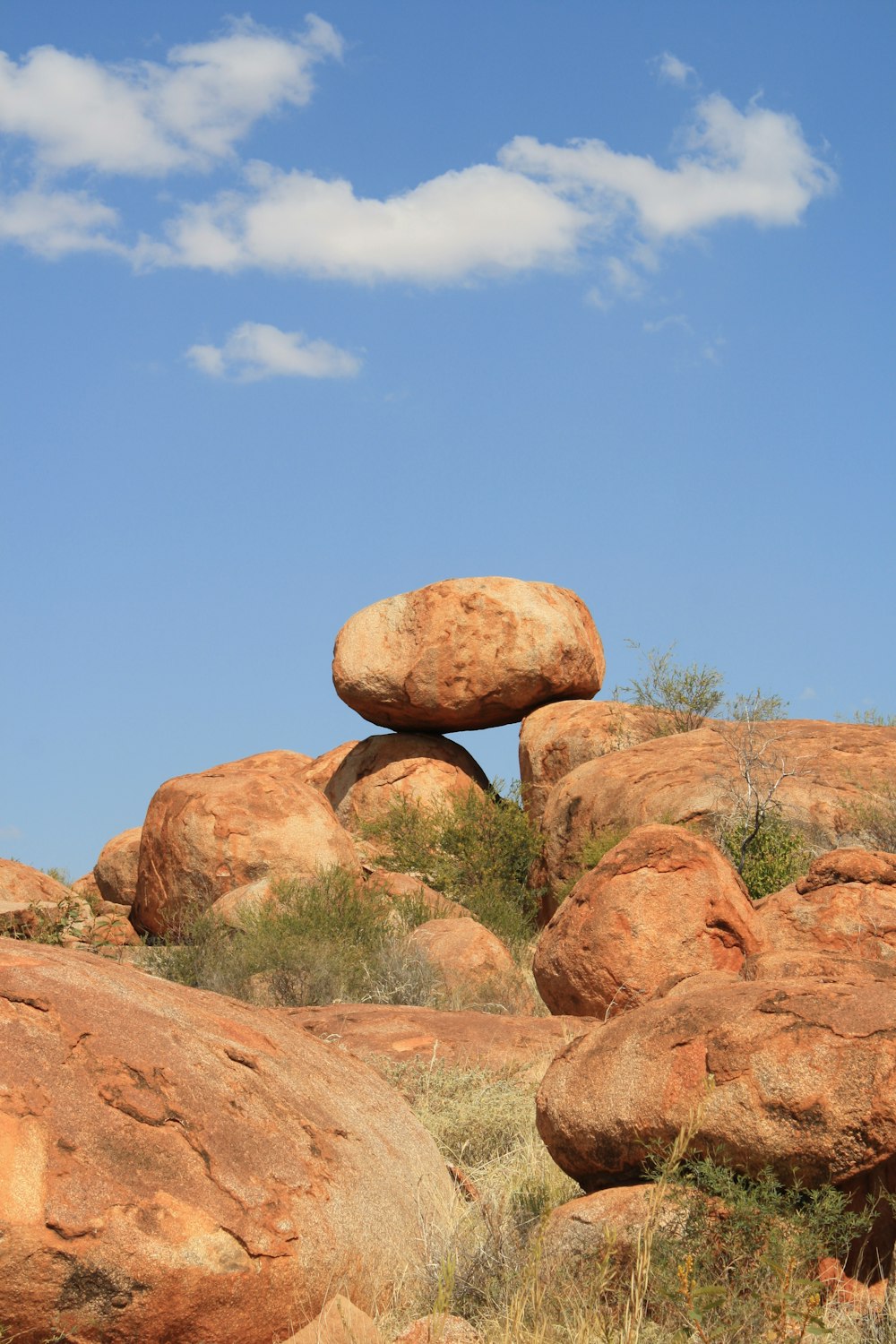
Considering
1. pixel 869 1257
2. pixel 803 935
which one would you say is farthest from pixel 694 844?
pixel 869 1257

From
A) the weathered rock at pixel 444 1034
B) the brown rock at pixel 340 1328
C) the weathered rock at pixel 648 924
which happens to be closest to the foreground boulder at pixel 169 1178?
the brown rock at pixel 340 1328

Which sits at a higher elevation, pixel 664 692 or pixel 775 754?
pixel 664 692

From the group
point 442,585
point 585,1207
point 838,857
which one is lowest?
point 585,1207

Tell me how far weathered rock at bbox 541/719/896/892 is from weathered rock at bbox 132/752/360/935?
8.05 feet

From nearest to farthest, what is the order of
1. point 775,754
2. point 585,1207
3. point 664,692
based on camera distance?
point 585,1207, point 775,754, point 664,692

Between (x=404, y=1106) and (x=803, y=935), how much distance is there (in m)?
4.43

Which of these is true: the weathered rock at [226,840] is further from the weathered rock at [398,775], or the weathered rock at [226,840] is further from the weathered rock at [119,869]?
the weathered rock at [398,775]

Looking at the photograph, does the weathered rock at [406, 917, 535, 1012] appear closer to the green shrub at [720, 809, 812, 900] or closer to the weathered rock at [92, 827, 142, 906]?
the green shrub at [720, 809, 812, 900]

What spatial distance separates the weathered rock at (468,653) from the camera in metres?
19.3

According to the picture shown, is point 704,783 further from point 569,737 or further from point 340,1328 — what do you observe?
point 340,1328

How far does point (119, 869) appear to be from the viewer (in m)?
18.6

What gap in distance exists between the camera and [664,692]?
2150 centimetres

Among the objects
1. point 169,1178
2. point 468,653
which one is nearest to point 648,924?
point 169,1178

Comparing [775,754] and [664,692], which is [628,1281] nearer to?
[775,754]
